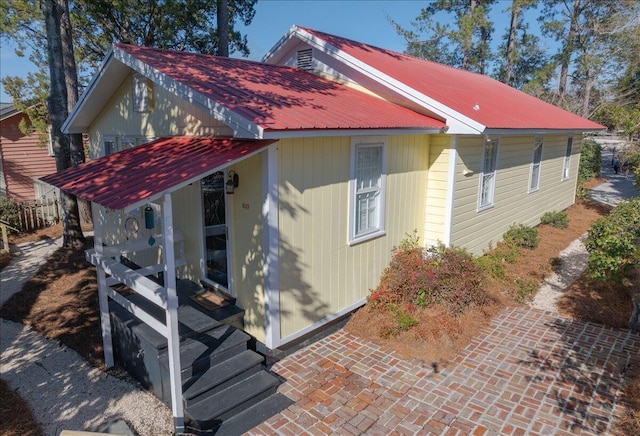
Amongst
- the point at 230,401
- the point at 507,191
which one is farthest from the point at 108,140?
the point at 507,191

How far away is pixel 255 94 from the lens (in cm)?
574

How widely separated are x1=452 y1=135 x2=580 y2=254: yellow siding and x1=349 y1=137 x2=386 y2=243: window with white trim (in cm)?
181

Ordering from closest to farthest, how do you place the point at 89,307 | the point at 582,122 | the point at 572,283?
the point at 89,307 < the point at 572,283 < the point at 582,122

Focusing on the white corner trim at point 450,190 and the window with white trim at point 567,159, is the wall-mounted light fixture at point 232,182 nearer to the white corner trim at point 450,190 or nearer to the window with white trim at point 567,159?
the white corner trim at point 450,190

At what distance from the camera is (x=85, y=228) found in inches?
525

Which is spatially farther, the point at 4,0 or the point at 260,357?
the point at 4,0

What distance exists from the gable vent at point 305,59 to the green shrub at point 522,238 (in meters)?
6.32

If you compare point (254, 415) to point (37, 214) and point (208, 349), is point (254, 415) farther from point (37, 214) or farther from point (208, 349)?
point (37, 214)

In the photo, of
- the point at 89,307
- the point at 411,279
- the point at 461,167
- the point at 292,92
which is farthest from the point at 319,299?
the point at 89,307

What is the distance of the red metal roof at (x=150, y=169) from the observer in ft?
13.8

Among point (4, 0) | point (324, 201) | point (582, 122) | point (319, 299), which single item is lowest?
point (319, 299)

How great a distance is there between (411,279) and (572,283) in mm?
4011

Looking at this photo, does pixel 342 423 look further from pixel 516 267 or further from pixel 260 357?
pixel 516 267

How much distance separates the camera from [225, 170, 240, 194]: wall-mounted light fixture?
18.1 feet
